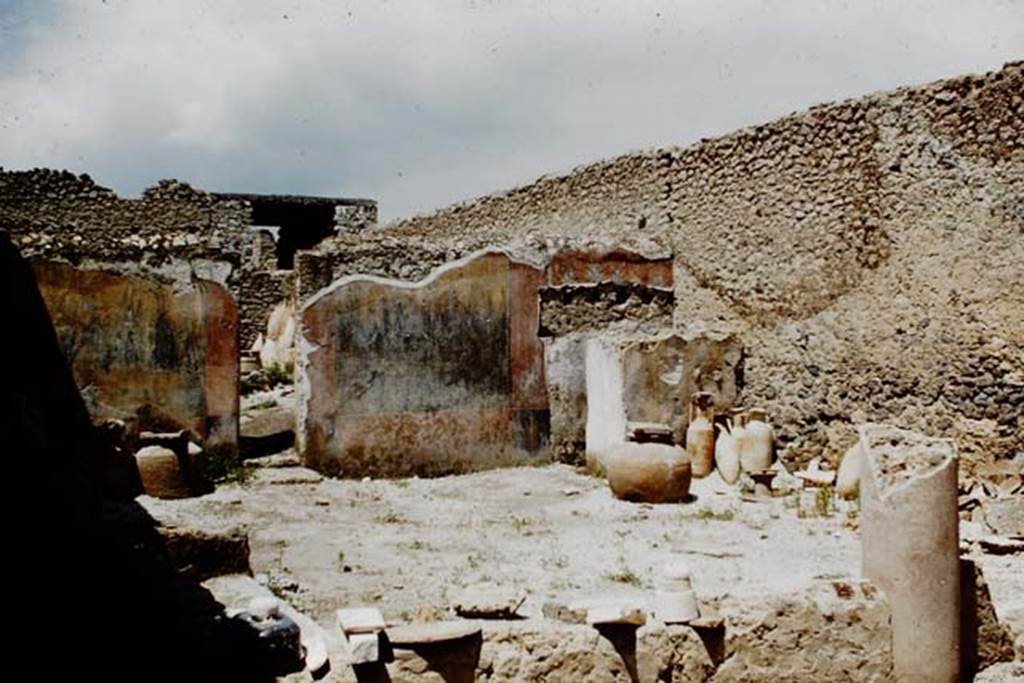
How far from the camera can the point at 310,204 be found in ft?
74.1

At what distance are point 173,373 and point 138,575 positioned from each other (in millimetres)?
5530

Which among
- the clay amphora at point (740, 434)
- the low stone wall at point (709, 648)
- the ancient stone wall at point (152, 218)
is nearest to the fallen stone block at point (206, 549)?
the low stone wall at point (709, 648)

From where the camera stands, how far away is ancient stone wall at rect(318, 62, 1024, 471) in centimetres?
832

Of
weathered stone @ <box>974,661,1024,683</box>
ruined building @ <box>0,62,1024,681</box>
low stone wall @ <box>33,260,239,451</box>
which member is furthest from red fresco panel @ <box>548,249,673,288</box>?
weathered stone @ <box>974,661,1024,683</box>

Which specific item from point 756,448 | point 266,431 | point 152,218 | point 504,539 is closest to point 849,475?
point 756,448

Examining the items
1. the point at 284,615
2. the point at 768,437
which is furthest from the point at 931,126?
the point at 284,615

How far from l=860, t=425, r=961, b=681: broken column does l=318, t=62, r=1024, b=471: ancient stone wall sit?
4030 mm

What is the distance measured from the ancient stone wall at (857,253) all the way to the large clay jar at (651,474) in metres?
2.12

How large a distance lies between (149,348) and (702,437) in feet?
18.2

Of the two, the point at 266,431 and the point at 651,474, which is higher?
the point at 266,431

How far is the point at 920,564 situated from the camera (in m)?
4.67

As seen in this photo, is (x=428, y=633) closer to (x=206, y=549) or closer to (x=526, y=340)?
(x=206, y=549)

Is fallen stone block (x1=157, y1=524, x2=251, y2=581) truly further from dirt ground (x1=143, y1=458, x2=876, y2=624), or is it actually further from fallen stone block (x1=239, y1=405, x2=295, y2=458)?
fallen stone block (x1=239, y1=405, x2=295, y2=458)

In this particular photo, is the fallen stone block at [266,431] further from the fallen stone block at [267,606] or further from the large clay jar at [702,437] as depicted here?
the fallen stone block at [267,606]
